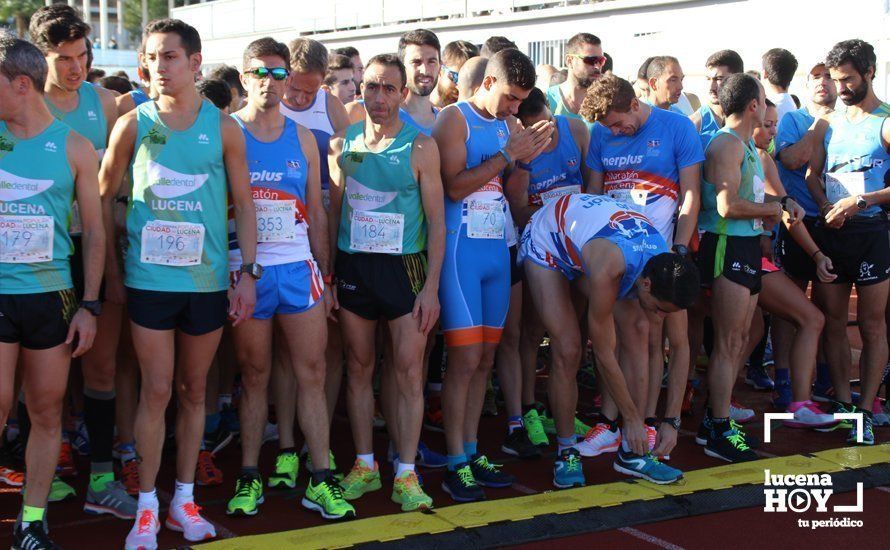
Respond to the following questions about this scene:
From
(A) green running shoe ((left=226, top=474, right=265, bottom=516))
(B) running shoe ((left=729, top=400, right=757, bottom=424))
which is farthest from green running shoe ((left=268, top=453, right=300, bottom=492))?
(B) running shoe ((left=729, top=400, right=757, bottom=424))

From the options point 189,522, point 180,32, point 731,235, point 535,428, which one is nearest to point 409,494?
point 189,522

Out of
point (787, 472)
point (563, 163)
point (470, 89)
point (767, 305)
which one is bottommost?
point (787, 472)

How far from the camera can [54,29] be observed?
499cm

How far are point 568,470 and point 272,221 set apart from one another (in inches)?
76.7

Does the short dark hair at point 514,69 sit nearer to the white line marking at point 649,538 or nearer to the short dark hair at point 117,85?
the white line marking at point 649,538

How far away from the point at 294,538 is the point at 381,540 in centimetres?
37

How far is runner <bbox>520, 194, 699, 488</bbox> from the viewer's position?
507cm

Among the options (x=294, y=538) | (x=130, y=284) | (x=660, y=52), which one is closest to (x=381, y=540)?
(x=294, y=538)

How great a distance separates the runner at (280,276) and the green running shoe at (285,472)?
242 mm

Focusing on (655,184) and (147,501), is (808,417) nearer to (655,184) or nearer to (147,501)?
(655,184)

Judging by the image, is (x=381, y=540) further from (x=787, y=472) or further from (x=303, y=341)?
(x=787, y=472)

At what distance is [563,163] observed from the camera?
20.5 ft

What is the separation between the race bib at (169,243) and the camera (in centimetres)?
448

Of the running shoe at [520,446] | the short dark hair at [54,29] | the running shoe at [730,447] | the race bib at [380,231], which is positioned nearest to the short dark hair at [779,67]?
the running shoe at [730,447]
